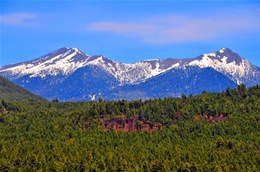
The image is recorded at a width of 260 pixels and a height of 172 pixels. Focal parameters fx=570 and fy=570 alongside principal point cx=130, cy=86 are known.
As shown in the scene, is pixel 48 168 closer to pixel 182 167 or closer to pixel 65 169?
pixel 65 169

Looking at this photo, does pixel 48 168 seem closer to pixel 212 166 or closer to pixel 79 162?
pixel 79 162

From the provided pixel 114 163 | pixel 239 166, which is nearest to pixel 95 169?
pixel 114 163

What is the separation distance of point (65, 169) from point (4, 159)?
2193cm

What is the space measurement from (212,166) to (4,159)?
71461 millimetres

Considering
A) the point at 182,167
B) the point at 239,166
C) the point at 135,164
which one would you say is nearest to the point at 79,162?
the point at 135,164

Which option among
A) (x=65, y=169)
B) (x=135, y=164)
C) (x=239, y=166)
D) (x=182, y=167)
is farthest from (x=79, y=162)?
(x=239, y=166)

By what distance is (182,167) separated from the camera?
189625mm

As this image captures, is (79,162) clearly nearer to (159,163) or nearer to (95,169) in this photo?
(95,169)

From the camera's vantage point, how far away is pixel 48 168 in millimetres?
192250

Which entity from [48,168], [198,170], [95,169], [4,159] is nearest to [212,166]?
[198,170]

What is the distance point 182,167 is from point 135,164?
1678cm

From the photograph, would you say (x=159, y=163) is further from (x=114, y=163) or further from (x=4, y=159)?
(x=4, y=159)

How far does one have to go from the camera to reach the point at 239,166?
19462 centimetres

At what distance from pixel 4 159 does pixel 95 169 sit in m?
32.1
